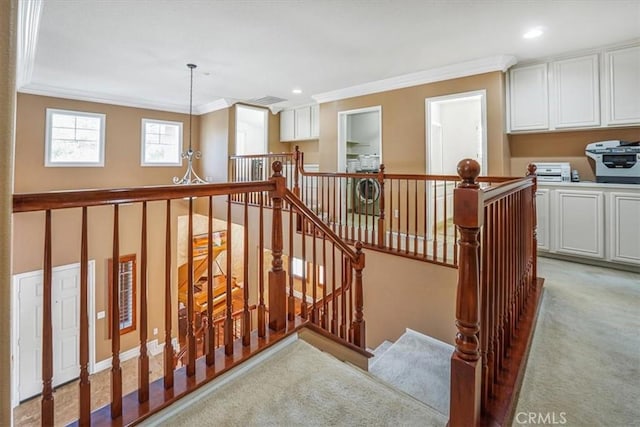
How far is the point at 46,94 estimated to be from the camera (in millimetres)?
5246

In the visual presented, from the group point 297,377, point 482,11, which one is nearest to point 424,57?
point 482,11

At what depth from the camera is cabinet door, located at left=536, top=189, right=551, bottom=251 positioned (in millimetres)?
3963

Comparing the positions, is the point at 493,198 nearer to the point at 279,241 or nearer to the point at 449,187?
the point at 279,241

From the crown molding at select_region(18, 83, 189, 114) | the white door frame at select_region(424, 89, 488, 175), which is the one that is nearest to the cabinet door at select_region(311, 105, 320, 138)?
the white door frame at select_region(424, 89, 488, 175)

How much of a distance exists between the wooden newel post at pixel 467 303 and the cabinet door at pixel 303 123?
19.3 feet

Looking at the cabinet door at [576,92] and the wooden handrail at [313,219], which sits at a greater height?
the cabinet door at [576,92]

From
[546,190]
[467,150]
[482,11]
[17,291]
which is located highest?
[482,11]

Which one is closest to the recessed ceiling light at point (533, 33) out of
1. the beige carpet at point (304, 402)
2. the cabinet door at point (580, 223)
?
the cabinet door at point (580, 223)

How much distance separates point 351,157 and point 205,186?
5.73 metres

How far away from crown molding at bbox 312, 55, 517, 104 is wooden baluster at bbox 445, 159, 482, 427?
11.8 feet

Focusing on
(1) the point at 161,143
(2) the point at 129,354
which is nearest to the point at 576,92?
(1) the point at 161,143

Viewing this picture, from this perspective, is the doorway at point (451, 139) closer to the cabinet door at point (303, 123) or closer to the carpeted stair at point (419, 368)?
the carpeted stair at point (419, 368)

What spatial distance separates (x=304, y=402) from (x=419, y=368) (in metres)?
1.65

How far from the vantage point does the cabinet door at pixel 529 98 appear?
3902 mm
